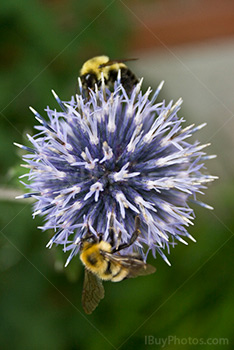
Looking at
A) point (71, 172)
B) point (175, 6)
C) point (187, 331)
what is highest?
point (175, 6)

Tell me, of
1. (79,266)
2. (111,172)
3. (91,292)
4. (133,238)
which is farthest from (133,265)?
(79,266)

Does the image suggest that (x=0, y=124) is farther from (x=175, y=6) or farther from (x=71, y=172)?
(x=175, y=6)

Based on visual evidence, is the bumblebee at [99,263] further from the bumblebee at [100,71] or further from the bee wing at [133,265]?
the bumblebee at [100,71]

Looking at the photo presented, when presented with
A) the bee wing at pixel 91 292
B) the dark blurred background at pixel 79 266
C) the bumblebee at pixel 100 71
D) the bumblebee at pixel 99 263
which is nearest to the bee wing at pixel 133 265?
the bumblebee at pixel 99 263

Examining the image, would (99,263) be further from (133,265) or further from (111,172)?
(111,172)

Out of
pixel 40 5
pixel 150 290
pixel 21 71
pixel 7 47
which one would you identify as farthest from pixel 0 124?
pixel 150 290

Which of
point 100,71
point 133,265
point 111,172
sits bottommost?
point 133,265

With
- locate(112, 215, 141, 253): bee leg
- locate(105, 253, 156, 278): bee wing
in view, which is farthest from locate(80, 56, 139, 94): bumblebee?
locate(105, 253, 156, 278): bee wing

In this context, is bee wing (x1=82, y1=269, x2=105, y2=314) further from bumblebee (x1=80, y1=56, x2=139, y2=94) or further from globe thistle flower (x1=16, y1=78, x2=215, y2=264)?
bumblebee (x1=80, y1=56, x2=139, y2=94)
